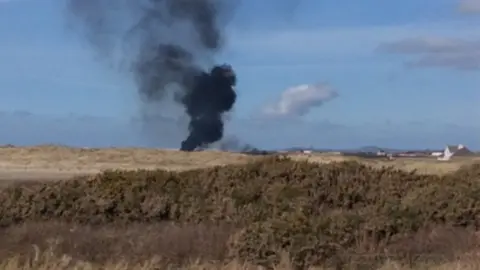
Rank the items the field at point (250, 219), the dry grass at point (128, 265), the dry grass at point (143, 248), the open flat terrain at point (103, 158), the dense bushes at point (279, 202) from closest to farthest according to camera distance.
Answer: the dry grass at point (128, 265) < the dry grass at point (143, 248) < the field at point (250, 219) < the dense bushes at point (279, 202) < the open flat terrain at point (103, 158)

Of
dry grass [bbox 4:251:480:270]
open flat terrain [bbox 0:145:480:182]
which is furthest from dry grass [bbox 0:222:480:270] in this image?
open flat terrain [bbox 0:145:480:182]

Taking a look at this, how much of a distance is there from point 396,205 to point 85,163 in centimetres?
4860

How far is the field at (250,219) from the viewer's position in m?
14.5

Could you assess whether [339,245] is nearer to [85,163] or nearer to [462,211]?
[462,211]

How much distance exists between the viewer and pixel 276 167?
83.0 ft

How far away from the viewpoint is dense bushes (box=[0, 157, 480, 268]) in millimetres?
16078

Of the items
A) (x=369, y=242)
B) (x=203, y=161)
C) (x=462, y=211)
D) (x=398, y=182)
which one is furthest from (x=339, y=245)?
(x=203, y=161)

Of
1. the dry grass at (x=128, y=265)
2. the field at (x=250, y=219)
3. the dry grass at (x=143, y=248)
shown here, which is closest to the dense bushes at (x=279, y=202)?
the field at (x=250, y=219)

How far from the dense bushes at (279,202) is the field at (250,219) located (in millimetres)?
30

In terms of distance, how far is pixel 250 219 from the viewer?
1978 centimetres

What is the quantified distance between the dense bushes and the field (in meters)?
0.03

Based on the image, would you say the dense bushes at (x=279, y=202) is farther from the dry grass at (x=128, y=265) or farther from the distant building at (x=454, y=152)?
the distant building at (x=454, y=152)

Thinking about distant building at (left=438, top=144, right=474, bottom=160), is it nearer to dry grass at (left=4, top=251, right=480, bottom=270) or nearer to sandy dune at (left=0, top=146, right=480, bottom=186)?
sandy dune at (left=0, top=146, right=480, bottom=186)

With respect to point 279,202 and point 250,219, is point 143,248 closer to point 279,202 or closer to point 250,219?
point 250,219
